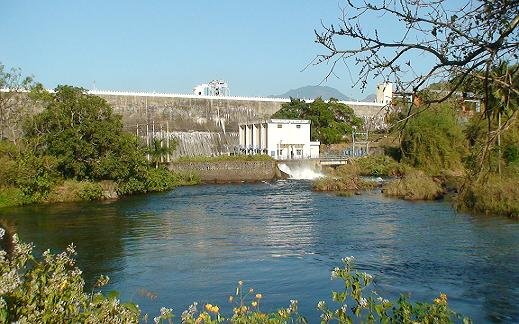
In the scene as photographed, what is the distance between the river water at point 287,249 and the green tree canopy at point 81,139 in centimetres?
767

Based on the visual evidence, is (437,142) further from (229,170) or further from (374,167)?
(229,170)

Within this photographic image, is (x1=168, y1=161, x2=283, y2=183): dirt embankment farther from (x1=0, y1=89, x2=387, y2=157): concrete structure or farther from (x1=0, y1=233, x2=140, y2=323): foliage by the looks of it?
(x1=0, y1=233, x2=140, y2=323): foliage

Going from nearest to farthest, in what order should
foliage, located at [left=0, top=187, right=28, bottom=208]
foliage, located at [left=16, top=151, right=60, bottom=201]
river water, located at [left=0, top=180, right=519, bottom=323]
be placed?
river water, located at [left=0, top=180, right=519, bottom=323], foliage, located at [left=0, top=187, right=28, bottom=208], foliage, located at [left=16, top=151, right=60, bottom=201]

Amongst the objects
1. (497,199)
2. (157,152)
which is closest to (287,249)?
(497,199)

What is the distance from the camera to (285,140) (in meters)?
57.9

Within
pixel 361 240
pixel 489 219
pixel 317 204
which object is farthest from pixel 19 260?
pixel 317 204

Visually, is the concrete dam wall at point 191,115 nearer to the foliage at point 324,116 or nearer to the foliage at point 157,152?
the foliage at point 324,116

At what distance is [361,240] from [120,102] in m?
50.3

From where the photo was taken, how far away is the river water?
11195 mm

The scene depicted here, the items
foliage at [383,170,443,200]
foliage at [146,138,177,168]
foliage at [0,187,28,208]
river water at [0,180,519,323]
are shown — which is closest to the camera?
river water at [0,180,519,323]

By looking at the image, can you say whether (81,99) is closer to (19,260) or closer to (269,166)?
(269,166)

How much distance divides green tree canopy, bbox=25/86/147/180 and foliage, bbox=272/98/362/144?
30.0 m

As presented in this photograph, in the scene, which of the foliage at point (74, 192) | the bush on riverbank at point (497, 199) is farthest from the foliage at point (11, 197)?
the bush on riverbank at point (497, 199)

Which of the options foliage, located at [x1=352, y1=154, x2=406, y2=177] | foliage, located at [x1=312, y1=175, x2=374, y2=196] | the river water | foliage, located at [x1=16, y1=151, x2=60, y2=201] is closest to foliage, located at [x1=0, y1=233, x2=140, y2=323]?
the river water
